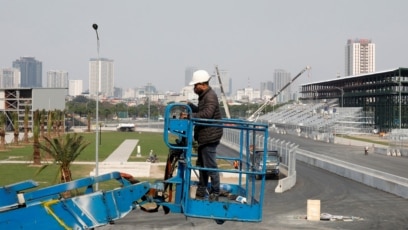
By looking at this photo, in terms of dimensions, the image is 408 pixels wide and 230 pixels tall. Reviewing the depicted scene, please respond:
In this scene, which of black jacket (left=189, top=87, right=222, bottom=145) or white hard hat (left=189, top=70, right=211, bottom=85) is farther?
white hard hat (left=189, top=70, right=211, bottom=85)

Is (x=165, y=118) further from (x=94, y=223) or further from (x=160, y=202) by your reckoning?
(x=94, y=223)

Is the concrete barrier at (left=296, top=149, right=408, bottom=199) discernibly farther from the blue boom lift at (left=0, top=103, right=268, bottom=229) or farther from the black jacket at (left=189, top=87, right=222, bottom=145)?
the blue boom lift at (left=0, top=103, right=268, bottom=229)

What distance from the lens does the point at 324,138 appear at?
319 feet

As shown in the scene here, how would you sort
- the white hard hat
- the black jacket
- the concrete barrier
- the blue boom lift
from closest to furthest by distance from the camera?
the blue boom lift
the black jacket
the white hard hat
the concrete barrier

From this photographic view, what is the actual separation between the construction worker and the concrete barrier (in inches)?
1000

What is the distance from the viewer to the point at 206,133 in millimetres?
8297

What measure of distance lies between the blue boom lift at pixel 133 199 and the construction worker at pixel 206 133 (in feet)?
0.62

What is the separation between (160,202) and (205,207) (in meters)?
0.61

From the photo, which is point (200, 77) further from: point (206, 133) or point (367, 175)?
point (367, 175)

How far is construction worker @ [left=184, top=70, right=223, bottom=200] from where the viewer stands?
27.1 ft

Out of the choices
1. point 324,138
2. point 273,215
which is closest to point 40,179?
point 273,215

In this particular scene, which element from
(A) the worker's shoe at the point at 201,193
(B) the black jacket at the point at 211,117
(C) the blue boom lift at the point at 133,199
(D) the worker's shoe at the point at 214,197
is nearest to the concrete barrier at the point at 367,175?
(D) the worker's shoe at the point at 214,197

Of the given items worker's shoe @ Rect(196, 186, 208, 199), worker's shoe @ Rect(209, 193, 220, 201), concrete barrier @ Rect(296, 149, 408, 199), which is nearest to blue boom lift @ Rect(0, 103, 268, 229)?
A: worker's shoe @ Rect(209, 193, 220, 201)

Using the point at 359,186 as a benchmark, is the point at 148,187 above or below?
above
